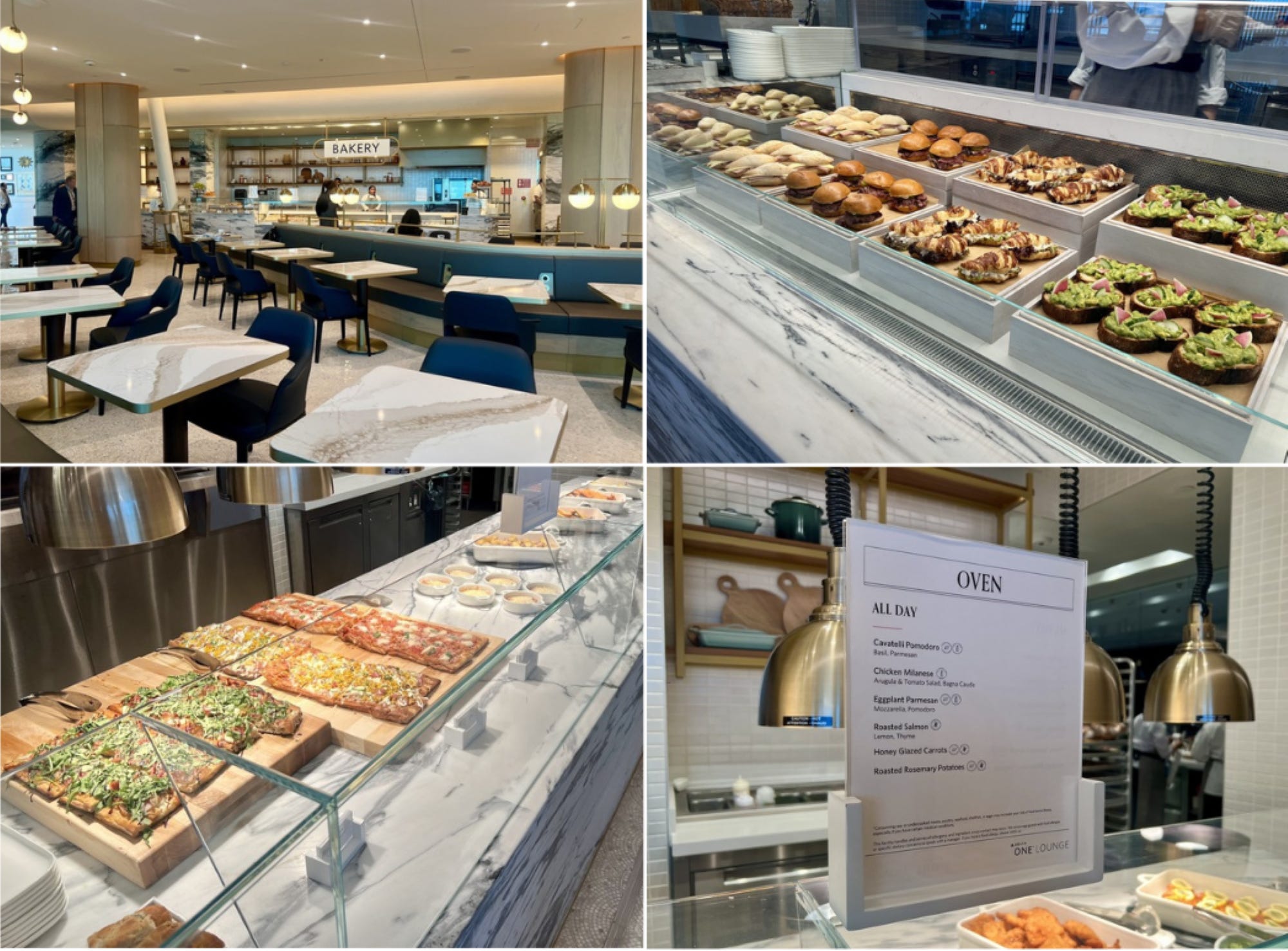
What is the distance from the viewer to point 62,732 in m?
1.40

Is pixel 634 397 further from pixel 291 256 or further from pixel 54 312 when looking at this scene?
pixel 54 312

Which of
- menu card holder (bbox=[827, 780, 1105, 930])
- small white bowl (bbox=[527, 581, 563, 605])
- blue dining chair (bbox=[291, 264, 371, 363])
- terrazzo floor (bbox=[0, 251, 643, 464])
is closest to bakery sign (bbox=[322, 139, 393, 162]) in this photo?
terrazzo floor (bbox=[0, 251, 643, 464])

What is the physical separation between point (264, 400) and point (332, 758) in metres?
1.97

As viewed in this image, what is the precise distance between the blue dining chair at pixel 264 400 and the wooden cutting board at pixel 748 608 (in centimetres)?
225

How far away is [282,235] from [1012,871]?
314 cm

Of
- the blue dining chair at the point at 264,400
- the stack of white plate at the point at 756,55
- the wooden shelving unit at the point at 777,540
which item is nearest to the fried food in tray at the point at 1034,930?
the stack of white plate at the point at 756,55

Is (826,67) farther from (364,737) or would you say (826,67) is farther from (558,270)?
(558,270)

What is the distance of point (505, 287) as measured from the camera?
473cm

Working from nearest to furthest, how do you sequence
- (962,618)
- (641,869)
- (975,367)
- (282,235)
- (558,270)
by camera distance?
(962,618), (975,367), (641,869), (282,235), (558,270)

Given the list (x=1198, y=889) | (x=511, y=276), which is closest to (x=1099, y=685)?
(x=1198, y=889)

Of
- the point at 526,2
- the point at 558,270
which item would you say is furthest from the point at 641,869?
the point at 558,270

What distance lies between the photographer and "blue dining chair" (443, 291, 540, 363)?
3830 mm

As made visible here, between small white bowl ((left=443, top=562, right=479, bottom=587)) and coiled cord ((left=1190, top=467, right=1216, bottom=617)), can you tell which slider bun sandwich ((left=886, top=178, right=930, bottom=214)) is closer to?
coiled cord ((left=1190, top=467, right=1216, bottom=617))

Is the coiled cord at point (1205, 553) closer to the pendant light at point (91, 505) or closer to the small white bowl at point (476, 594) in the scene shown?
the small white bowl at point (476, 594)
